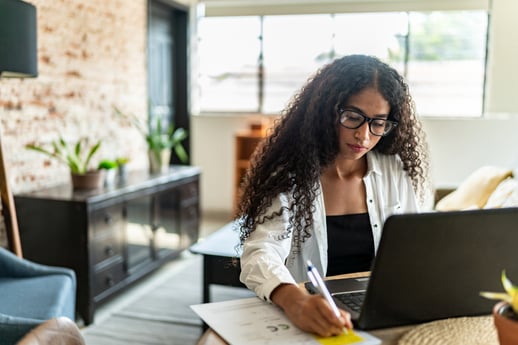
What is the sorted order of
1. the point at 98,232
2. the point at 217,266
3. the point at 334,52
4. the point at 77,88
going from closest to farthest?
the point at 217,266
the point at 98,232
the point at 77,88
the point at 334,52

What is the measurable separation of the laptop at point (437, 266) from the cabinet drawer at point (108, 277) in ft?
7.16

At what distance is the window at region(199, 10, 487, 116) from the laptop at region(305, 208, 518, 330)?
387 centimetres

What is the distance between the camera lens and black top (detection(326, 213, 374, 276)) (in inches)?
54.6

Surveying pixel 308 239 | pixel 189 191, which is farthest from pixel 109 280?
pixel 308 239

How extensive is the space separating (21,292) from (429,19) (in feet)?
14.0

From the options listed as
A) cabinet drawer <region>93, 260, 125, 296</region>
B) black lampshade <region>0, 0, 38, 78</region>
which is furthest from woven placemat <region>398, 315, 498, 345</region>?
cabinet drawer <region>93, 260, 125, 296</region>

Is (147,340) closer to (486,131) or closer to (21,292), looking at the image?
(21,292)

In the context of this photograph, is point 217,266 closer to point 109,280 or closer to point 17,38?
point 109,280

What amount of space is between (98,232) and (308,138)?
6.16 feet

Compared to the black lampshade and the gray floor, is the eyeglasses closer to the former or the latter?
the black lampshade

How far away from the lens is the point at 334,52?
17.1 feet

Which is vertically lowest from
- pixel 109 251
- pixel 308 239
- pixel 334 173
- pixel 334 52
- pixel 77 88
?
pixel 109 251

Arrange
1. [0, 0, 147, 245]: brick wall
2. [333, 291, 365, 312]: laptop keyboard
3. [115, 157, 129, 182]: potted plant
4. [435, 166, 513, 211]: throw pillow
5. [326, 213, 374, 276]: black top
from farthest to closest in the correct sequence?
[115, 157, 129, 182]: potted plant < [435, 166, 513, 211]: throw pillow < [0, 0, 147, 245]: brick wall < [326, 213, 374, 276]: black top < [333, 291, 365, 312]: laptop keyboard

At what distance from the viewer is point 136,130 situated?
425cm
